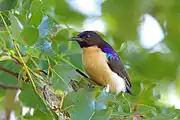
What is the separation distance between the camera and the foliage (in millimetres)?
846

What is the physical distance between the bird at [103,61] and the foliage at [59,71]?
58mm

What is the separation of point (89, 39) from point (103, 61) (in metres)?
0.08

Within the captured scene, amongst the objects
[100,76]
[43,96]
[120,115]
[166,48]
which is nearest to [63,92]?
[43,96]

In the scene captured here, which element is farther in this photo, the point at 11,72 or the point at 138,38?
the point at 138,38

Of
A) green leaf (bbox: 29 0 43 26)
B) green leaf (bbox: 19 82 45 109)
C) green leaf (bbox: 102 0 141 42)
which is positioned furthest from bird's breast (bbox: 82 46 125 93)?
green leaf (bbox: 29 0 43 26)

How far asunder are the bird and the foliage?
0.19 feet

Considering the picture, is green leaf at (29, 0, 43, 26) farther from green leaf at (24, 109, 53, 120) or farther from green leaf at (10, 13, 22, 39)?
green leaf at (24, 109, 53, 120)

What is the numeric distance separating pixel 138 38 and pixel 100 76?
9.9 inches

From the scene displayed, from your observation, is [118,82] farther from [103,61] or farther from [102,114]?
[102,114]

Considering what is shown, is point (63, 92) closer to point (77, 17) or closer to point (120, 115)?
point (120, 115)

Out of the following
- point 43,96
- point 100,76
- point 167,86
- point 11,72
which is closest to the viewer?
point 43,96

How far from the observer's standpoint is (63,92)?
0.93 meters

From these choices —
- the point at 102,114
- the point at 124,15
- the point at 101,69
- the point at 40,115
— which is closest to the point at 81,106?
the point at 102,114

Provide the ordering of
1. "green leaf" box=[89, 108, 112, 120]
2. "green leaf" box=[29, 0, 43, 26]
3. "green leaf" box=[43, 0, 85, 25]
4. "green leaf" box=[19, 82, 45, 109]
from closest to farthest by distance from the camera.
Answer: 1. "green leaf" box=[89, 108, 112, 120]
2. "green leaf" box=[29, 0, 43, 26]
3. "green leaf" box=[19, 82, 45, 109]
4. "green leaf" box=[43, 0, 85, 25]
